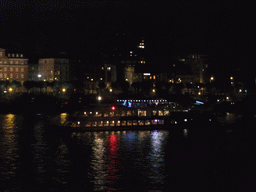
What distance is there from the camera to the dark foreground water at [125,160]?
18.7 m

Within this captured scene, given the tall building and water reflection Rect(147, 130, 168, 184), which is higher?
the tall building

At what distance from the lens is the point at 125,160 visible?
2259 centimetres

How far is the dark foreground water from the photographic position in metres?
18.7

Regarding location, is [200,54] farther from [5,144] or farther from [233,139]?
[5,144]

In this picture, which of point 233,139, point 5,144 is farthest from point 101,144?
point 233,139

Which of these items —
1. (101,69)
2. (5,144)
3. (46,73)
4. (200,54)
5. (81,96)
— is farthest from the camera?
(200,54)

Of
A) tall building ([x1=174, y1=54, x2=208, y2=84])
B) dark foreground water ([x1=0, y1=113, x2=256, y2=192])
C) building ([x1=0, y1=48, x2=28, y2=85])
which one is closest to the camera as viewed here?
dark foreground water ([x1=0, y1=113, x2=256, y2=192])

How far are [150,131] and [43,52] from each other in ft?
130

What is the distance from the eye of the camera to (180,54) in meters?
87.0

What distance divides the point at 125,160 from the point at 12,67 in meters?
42.5

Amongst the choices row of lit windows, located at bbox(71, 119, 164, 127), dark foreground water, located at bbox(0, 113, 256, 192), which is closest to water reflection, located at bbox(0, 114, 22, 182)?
dark foreground water, located at bbox(0, 113, 256, 192)

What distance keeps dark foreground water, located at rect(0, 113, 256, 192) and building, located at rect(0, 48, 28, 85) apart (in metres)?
29.3

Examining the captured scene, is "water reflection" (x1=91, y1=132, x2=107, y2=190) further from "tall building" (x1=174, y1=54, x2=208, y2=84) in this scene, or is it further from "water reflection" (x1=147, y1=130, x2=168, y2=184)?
"tall building" (x1=174, y1=54, x2=208, y2=84)

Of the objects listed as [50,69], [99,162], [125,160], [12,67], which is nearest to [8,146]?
[99,162]
